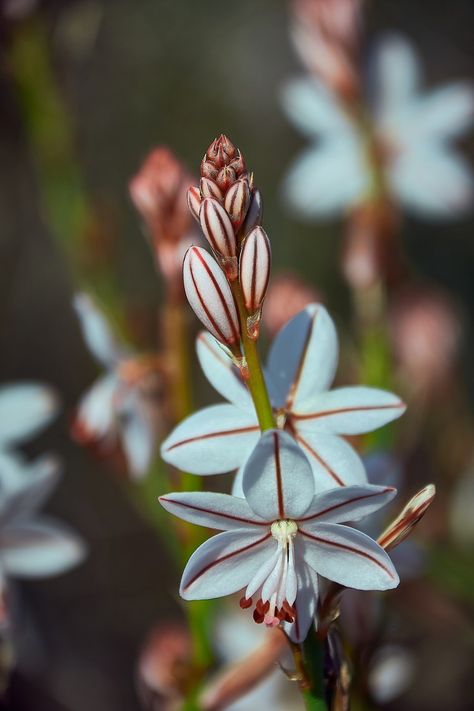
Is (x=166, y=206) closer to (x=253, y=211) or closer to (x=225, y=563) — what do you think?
(x=253, y=211)

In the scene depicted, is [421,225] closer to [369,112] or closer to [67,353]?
[67,353]

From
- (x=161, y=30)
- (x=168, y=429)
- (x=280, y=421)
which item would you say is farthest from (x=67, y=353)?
(x=280, y=421)

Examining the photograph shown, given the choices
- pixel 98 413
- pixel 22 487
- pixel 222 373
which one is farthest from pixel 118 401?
pixel 222 373

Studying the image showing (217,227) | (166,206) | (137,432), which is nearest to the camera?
(217,227)

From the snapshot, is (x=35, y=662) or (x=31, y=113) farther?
(x=35, y=662)

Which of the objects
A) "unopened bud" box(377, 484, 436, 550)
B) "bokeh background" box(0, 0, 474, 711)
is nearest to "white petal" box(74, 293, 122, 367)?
"unopened bud" box(377, 484, 436, 550)
